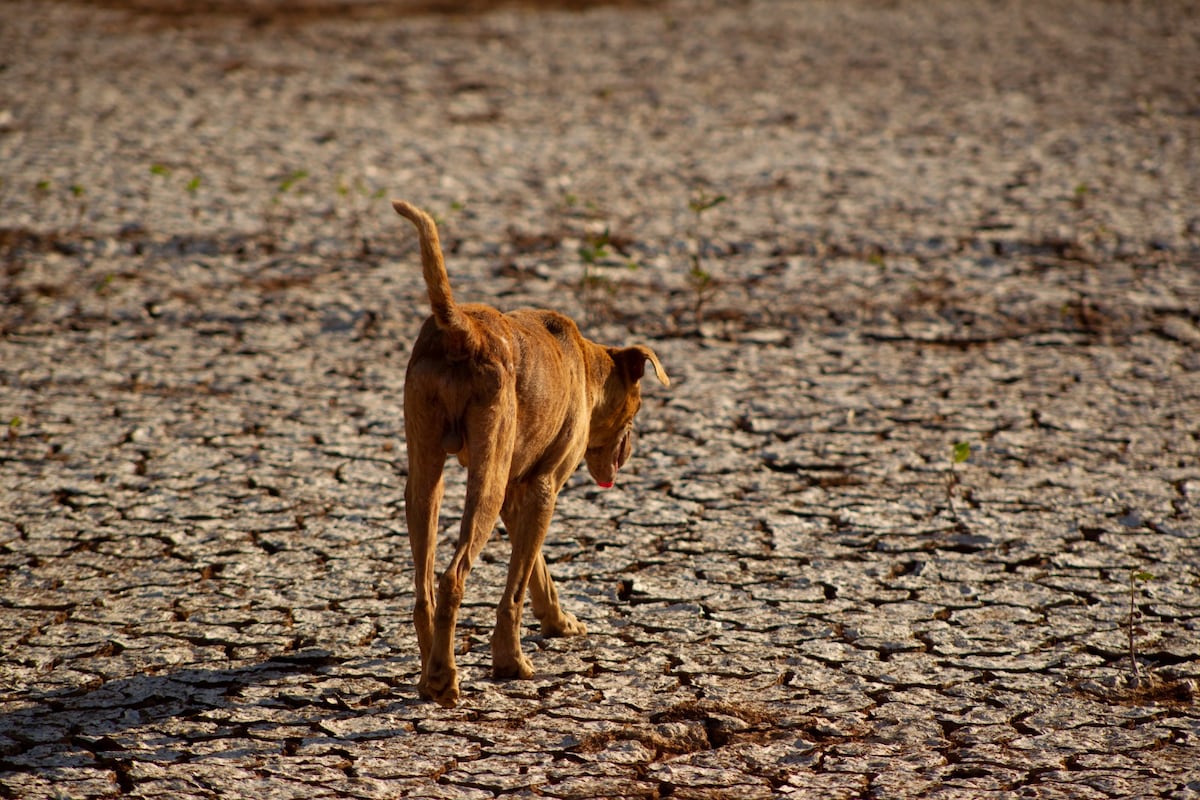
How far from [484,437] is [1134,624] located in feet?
9.62

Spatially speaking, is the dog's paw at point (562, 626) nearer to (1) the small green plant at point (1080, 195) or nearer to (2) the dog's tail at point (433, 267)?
(2) the dog's tail at point (433, 267)

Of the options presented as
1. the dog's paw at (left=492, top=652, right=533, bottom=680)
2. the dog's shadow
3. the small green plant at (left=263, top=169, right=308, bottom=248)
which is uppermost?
the small green plant at (left=263, top=169, right=308, bottom=248)

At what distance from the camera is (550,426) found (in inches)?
181

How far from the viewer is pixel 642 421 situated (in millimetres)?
7281

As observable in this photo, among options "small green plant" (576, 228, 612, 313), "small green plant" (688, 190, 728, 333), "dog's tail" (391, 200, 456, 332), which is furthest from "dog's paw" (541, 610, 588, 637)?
"small green plant" (576, 228, 612, 313)

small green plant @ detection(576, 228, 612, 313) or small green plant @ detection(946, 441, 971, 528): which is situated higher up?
small green plant @ detection(576, 228, 612, 313)

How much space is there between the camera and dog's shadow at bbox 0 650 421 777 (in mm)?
4008

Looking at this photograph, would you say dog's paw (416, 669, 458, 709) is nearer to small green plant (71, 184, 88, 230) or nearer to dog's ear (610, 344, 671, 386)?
dog's ear (610, 344, 671, 386)

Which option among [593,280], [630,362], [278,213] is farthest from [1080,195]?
[630,362]

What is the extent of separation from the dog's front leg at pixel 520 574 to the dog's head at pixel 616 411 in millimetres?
681

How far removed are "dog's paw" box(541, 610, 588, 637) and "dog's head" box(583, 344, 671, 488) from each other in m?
0.74

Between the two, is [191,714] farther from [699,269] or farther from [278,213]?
[278,213]

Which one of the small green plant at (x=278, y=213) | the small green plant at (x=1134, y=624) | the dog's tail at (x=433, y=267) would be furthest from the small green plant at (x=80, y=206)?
the small green plant at (x=1134, y=624)

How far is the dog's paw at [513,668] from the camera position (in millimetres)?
4621
